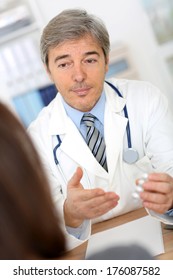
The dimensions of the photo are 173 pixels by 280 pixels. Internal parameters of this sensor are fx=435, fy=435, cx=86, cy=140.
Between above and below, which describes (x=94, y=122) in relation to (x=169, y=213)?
above

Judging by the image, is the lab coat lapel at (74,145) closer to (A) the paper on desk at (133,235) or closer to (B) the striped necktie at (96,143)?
(B) the striped necktie at (96,143)

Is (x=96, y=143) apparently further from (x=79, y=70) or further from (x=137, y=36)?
(x=137, y=36)

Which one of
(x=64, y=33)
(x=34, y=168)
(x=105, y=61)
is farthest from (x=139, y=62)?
(x=34, y=168)

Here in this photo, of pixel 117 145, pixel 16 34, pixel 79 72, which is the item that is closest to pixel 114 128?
pixel 117 145

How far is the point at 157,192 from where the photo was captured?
840 millimetres

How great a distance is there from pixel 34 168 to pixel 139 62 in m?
1.28

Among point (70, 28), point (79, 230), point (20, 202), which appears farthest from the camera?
point (70, 28)

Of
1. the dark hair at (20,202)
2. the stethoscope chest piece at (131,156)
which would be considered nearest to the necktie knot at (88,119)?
the stethoscope chest piece at (131,156)

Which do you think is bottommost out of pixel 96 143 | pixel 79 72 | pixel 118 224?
pixel 118 224

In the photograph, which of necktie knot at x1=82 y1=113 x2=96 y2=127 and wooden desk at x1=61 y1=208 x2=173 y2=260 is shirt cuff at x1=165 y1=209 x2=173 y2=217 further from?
necktie knot at x1=82 y1=113 x2=96 y2=127

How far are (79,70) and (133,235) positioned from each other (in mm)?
459

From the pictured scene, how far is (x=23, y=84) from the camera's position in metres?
1.74

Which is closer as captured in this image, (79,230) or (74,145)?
(79,230)
